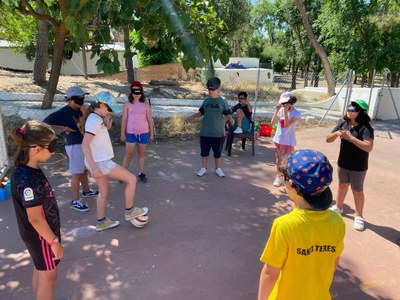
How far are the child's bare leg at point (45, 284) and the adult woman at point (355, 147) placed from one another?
10.3 ft

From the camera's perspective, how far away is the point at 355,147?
12.9 ft

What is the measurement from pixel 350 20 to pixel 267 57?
28.7m

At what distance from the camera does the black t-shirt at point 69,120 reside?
4082 mm

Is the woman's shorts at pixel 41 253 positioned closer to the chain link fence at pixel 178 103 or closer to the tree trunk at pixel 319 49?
the chain link fence at pixel 178 103

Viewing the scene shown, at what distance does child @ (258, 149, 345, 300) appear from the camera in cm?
166

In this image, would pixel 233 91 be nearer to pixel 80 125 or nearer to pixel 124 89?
pixel 124 89

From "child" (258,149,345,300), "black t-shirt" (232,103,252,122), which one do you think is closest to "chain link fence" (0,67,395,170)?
"black t-shirt" (232,103,252,122)

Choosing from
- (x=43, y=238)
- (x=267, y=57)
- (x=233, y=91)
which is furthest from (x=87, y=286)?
(x=267, y=57)

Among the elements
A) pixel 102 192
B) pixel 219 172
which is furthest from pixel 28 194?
pixel 219 172

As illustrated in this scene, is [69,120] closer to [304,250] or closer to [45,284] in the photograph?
[45,284]

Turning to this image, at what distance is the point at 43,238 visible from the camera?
230cm

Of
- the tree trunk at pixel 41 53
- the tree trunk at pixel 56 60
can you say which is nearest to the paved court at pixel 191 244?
the tree trunk at pixel 56 60

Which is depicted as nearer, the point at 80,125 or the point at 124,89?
the point at 80,125

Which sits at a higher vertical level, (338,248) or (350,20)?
(350,20)
